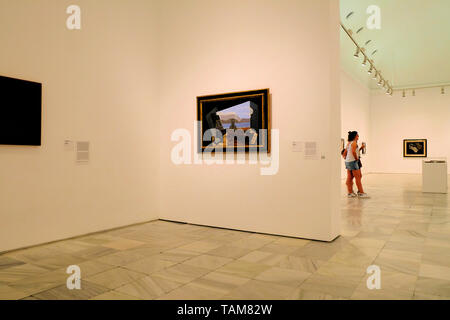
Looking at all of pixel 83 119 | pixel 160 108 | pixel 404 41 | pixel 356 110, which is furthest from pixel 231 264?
pixel 356 110

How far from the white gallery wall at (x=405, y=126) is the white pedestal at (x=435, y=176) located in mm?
11272

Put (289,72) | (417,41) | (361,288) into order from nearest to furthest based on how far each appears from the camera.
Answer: (361,288), (289,72), (417,41)

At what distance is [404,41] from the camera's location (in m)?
17.1

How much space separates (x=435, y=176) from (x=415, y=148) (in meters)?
11.9

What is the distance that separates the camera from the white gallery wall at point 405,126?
23.3m

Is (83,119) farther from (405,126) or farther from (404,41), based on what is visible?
(405,126)

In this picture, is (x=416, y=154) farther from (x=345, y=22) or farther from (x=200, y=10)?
(x=200, y=10)

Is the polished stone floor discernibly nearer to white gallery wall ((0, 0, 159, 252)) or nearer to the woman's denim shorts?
white gallery wall ((0, 0, 159, 252))

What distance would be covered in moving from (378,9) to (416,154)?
14.0 metres

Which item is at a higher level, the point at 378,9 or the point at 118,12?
the point at 378,9

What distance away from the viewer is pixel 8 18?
205 inches

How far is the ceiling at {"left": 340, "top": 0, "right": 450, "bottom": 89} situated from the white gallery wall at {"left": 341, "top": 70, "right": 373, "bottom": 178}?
69cm

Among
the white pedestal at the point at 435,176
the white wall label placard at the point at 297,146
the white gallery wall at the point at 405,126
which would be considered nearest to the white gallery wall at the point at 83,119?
the white wall label placard at the point at 297,146

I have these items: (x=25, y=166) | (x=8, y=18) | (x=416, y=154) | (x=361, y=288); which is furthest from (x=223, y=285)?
(x=416, y=154)
